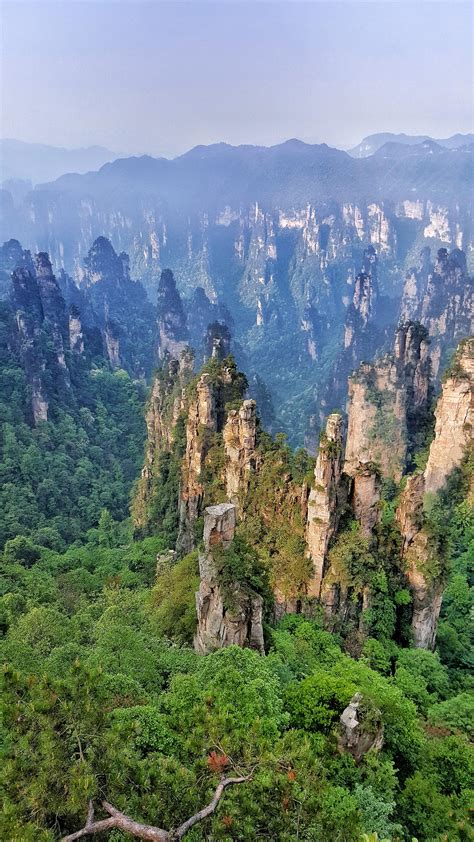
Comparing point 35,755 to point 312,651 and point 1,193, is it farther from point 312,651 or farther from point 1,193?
point 1,193

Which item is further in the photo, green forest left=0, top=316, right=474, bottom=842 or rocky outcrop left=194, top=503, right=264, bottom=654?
rocky outcrop left=194, top=503, right=264, bottom=654

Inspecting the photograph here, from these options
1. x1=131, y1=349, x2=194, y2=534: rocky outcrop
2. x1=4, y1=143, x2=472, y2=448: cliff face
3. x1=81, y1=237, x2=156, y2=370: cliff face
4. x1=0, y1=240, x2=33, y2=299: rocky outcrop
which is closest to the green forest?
x1=131, y1=349, x2=194, y2=534: rocky outcrop

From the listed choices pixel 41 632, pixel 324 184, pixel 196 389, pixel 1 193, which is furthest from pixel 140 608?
pixel 1 193

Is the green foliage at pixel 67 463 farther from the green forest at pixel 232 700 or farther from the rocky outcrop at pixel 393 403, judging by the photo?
the rocky outcrop at pixel 393 403

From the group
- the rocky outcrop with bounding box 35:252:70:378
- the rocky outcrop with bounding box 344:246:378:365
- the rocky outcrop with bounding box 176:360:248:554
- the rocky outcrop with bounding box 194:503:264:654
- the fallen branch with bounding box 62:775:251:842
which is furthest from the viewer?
the rocky outcrop with bounding box 344:246:378:365

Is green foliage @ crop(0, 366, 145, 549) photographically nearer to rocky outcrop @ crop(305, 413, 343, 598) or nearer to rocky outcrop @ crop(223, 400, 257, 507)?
rocky outcrop @ crop(223, 400, 257, 507)

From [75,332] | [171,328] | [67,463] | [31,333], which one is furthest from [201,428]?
[171,328]
